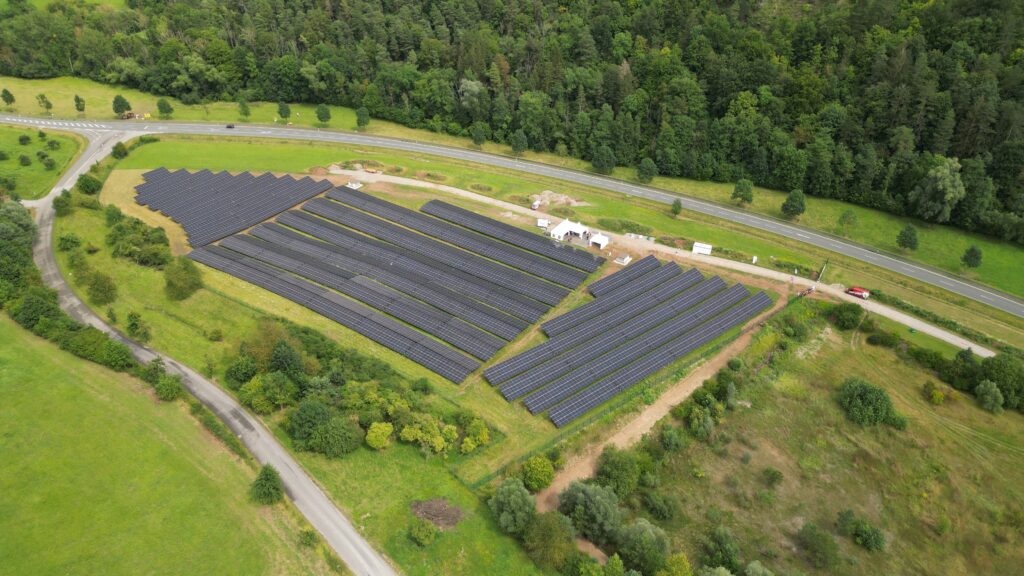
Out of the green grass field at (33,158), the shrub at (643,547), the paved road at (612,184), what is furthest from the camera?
the green grass field at (33,158)

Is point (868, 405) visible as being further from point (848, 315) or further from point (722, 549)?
point (722, 549)

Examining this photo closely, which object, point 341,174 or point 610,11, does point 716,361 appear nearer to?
point 341,174

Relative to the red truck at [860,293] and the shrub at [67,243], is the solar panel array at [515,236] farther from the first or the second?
the shrub at [67,243]

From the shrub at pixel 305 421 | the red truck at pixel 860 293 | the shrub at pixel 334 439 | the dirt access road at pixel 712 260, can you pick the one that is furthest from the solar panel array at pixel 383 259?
the red truck at pixel 860 293

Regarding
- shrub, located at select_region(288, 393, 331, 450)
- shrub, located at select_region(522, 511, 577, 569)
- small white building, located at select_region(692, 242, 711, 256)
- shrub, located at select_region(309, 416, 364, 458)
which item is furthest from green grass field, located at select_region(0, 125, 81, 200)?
small white building, located at select_region(692, 242, 711, 256)

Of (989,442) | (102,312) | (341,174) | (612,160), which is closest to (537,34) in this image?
(612,160)

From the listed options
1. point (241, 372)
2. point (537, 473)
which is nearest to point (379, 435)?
point (537, 473)

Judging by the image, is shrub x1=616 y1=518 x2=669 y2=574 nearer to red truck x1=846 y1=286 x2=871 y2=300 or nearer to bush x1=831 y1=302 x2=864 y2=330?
bush x1=831 y1=302 x2=864 y2=330
